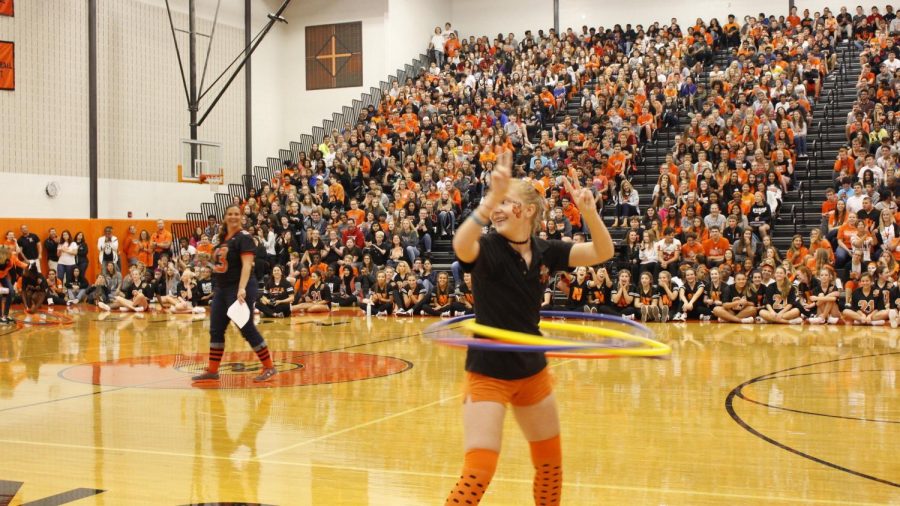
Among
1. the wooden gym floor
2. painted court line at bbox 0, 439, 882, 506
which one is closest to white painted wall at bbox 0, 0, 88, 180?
the wooden gym floor

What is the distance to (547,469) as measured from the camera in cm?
440

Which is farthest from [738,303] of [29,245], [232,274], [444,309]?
[29,245]

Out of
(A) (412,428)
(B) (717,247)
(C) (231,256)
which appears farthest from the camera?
(B) (717,247)

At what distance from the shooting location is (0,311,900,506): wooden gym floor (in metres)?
5.89

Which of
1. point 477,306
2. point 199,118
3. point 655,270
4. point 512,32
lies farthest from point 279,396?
point 512,32

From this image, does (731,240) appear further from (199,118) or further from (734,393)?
(199,118)

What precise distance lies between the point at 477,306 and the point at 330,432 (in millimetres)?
3519

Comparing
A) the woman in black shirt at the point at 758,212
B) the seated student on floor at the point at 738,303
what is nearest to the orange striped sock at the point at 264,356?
the seated student on floor at the point at 738,303

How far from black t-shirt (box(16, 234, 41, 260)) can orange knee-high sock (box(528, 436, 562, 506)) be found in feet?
76.5

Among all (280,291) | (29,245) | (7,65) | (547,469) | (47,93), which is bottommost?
(280,291)

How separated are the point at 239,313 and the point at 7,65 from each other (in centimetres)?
1957

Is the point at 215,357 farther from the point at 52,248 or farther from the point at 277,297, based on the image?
the point at 52,248

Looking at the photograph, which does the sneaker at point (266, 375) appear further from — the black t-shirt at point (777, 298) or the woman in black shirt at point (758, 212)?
the woman in black shirt at point (758, 212)

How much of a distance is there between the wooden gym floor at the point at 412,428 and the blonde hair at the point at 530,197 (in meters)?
1.91
